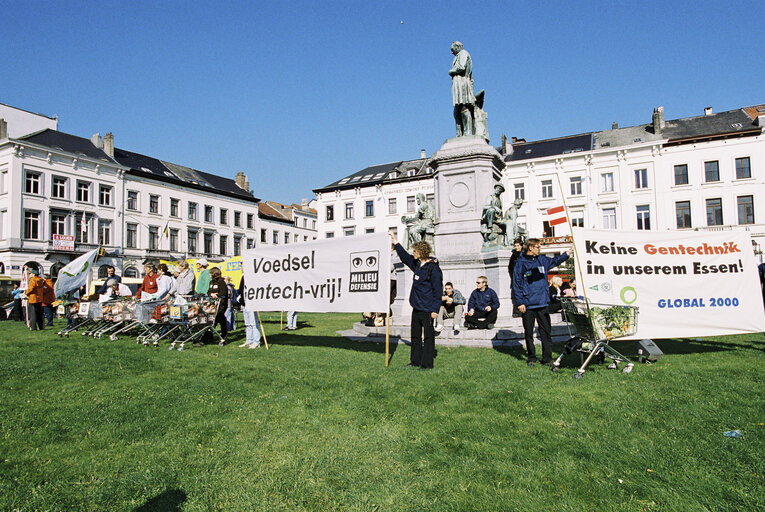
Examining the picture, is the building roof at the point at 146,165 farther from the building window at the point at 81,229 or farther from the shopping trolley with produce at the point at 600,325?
the shopping trolley with produce at the point at 600,325

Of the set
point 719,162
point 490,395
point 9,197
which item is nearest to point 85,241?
point 9,197

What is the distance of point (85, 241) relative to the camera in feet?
144

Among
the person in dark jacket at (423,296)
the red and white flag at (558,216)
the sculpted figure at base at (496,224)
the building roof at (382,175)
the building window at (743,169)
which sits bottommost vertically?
the person in dark jacket at (423,296)

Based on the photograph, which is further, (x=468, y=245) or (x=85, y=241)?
(x=85, y=241)

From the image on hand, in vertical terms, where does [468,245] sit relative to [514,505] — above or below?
above

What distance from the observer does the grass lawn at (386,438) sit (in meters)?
3.19

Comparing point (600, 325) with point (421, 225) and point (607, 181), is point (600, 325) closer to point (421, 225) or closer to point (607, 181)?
point (421, 225)

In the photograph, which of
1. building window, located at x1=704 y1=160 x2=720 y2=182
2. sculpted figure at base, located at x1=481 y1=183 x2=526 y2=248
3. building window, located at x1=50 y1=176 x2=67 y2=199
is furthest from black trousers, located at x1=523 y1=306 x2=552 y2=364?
building window, located at x1=50 y1=176 x2=67 y2=199

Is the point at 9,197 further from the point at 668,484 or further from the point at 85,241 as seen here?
the point at 668,484

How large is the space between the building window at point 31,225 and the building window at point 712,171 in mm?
57961

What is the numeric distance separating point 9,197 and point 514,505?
1901 inches

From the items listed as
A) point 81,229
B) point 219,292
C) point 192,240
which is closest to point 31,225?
point 81,229

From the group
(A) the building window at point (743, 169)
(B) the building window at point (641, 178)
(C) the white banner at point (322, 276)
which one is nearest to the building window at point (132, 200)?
(C) the white banner at point (322, 276)

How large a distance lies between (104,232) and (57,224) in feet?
13.5
